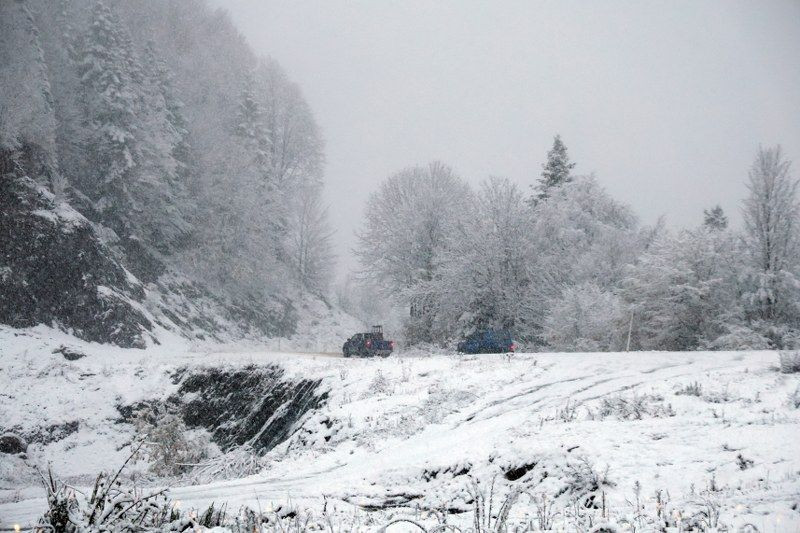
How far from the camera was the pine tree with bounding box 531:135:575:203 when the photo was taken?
4025 cm

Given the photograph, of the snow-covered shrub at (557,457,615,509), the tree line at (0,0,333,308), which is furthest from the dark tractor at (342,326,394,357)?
the snow-covered shrub at (557,457,615,509)

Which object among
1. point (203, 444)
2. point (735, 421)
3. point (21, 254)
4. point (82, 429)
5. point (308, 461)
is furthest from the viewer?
point (21, 254)

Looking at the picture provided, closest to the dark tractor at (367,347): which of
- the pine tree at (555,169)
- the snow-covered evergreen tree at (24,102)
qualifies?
the snow-covered evergreen tree at (24,102)

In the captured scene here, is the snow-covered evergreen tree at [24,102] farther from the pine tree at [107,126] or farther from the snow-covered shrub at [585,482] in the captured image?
the snow-covered shrub at [585,482]

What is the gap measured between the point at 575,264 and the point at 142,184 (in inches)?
1204

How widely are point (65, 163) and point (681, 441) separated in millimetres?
38302

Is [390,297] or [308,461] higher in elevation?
[390,297]

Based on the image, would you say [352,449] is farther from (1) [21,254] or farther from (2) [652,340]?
(1) [21,254]

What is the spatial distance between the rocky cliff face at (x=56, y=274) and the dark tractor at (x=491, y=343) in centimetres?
1779

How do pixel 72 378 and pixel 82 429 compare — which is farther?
pixel 72 378

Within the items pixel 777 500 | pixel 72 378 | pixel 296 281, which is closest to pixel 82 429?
pixel 72 378

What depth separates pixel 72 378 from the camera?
20125 mm

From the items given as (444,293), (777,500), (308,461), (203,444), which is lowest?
(203,444)

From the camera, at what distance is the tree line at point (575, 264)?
69.2ft
